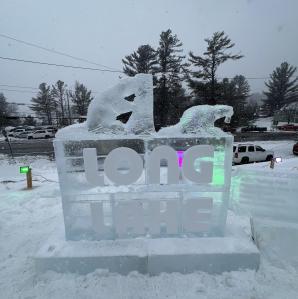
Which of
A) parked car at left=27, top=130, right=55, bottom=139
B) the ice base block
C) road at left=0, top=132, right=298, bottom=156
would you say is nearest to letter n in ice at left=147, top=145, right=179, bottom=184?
the ice base block

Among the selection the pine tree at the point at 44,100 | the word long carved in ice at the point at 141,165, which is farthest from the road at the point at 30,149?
the pine tree at the point at 44,100

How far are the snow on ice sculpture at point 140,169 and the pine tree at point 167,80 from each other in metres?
18.4

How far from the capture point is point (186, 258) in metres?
3.38

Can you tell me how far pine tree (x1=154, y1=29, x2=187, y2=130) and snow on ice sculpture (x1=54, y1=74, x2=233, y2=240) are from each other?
60.4ft

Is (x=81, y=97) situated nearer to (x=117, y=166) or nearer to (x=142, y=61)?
(x=142, y=61)

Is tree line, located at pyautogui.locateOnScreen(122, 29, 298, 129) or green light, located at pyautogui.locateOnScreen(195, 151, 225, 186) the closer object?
green light, located at pyautogui.locateOnScreen(195, 151, 225, 186)

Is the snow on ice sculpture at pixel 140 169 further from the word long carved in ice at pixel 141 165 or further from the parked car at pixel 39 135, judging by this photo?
the parked car at pixel 39 135

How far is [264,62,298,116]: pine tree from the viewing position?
43781 mm

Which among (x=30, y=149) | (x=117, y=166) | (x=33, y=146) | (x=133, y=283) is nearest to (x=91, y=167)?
(x=117, y=166)

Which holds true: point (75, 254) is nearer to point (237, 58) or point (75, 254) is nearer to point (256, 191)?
point (256, 191)

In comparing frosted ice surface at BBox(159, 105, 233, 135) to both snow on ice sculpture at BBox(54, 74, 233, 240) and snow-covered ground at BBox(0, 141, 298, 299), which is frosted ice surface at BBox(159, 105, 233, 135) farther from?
snow-covered ground at BBox(0, 141, 298, 299)

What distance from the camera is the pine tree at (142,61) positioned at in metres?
21.9

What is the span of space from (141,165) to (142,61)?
808 inches

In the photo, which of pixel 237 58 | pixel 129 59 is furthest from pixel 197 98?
pixel 129 59
